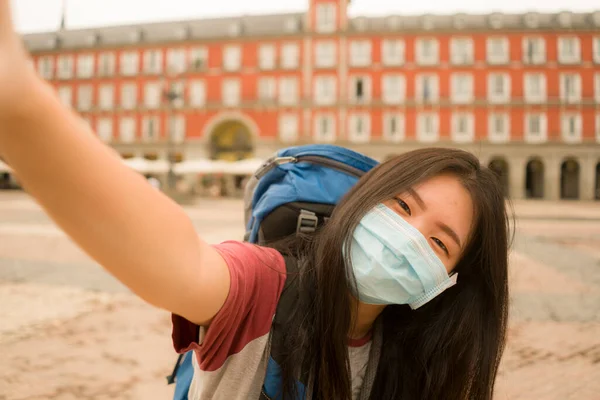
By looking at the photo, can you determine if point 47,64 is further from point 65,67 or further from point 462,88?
point 462,88

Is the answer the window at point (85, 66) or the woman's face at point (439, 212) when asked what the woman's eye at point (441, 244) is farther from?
the window at point (85, 66)

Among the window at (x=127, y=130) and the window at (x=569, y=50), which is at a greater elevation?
the window at (x=569, y=50)

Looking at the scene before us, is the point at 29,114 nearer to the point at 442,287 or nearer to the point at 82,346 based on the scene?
the point at 442,287

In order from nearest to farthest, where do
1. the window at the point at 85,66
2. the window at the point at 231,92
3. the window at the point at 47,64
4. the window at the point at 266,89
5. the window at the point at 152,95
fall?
the window at the point at 266,89
the window at the point at 231,92
the window at the point at 152,95
the window at the point at 85,66
the window at the point at 47,64

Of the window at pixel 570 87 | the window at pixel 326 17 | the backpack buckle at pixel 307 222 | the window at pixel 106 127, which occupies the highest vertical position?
the window at pixel 326 17

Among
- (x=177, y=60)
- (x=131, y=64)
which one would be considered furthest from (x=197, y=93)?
(x=131, y=64)

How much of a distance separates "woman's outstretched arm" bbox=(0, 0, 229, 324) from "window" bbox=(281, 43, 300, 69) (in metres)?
28.6

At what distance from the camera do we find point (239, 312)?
77cm

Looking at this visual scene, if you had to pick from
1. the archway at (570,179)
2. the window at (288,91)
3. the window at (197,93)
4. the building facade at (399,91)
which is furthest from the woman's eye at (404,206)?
the archway at (570,179)

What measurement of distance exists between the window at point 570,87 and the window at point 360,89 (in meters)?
12.8

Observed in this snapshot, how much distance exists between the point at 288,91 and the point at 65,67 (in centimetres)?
1900

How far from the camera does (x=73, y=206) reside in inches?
17.1

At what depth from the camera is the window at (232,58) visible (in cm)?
2841

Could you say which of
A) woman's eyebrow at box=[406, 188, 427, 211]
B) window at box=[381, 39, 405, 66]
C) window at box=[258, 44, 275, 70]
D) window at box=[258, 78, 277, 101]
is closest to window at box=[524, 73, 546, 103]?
window at box=[381, 39, 405, 66]
